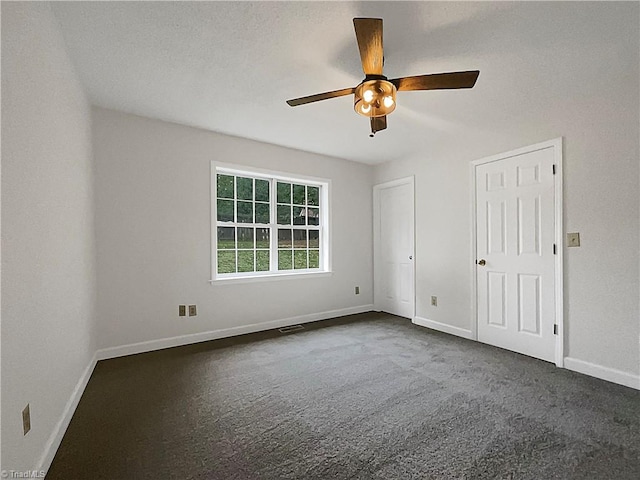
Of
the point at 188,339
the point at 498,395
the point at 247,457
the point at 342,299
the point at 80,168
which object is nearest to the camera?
the point at 247,457

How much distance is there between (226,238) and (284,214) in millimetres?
909

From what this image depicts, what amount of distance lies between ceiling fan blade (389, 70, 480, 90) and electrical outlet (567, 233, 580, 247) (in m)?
1.81

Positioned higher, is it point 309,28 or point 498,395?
point 309,28

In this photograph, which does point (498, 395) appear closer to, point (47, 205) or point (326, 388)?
point (326, 388)

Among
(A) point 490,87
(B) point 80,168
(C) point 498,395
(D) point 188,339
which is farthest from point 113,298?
(A) point 490,87

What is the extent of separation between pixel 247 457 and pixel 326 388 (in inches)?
35.8

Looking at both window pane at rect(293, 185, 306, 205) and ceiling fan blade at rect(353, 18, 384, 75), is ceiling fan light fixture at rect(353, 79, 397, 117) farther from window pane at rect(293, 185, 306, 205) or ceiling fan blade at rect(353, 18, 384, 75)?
window pane at rect(293, 185, 306, 205)

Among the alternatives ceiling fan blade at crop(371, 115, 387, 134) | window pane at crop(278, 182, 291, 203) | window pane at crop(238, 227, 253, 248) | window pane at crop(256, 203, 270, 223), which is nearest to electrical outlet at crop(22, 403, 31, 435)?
ceiling fan blade at crop(371, 115, 387, 134)

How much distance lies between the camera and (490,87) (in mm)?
2562

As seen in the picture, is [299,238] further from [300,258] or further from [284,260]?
[284,260]

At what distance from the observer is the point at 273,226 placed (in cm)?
430

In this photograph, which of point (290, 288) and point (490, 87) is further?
point (290, 288)

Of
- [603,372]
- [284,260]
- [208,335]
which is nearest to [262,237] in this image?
[284,260]

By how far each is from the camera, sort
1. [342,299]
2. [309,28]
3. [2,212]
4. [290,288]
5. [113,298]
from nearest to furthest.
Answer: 1. [2,212]
2. [309,28]
3. [113,298]
4. [290,288]
5. [342,299]
